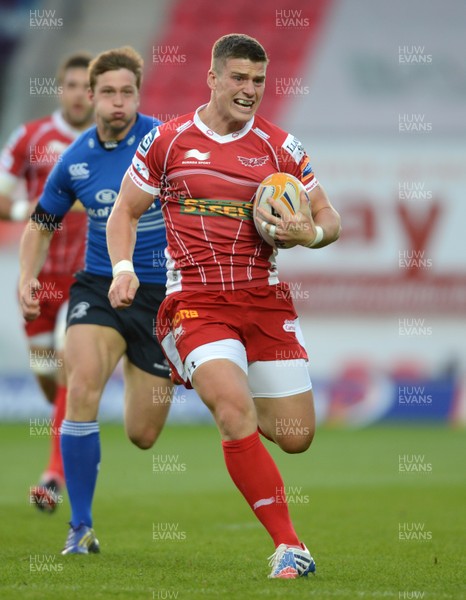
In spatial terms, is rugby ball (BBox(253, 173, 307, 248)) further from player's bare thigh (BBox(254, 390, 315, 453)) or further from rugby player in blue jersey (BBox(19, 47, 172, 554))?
rugby player in blue jersey (BBox(19, 47, 172, 554))

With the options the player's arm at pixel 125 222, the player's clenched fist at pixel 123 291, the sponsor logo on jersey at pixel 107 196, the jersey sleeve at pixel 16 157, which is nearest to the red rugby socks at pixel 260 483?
the player's clenched fist at pixel 123 291

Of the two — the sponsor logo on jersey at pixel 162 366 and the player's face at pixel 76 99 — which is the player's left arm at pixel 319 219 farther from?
the player's face at pixel 76 99

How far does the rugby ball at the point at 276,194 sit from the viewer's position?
561 cm

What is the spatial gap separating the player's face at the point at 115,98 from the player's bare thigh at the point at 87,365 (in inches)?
46.8

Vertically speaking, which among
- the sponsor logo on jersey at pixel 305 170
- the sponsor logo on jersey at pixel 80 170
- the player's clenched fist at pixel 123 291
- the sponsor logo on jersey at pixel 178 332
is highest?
the sponsor logo on jersey at pixel 80 170

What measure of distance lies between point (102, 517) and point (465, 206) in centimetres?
1386

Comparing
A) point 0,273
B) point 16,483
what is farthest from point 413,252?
point 16,483

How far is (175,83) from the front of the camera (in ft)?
72.8

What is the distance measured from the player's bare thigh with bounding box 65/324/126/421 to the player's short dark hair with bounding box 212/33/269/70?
1782mm

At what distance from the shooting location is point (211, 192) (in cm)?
583

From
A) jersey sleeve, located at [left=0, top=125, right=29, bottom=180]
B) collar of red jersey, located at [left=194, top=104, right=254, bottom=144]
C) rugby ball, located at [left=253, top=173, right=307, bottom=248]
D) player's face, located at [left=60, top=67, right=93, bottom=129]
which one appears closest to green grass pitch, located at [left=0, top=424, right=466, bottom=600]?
rugby ball, located at [left=253, top=173, right=307, bottom=248]

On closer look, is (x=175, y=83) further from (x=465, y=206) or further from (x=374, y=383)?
(x=374, y=383)

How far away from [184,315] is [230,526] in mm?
2795

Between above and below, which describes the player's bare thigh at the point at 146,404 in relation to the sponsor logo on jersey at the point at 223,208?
below
